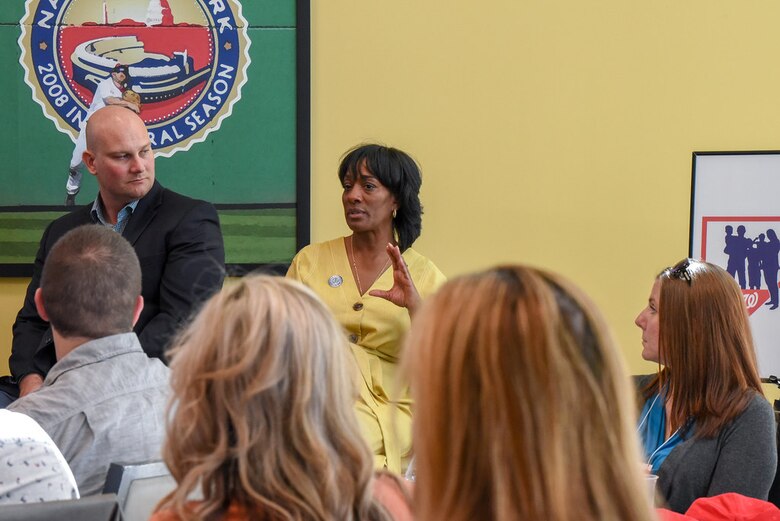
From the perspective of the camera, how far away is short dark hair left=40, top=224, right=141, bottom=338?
1955 mm

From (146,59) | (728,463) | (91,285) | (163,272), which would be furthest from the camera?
(146,59)

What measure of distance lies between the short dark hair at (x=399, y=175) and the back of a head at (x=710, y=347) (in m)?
1.13

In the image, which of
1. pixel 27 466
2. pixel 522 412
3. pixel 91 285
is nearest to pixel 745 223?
pixel 91 285

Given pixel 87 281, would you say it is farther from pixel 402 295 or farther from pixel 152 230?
pixel 402 295

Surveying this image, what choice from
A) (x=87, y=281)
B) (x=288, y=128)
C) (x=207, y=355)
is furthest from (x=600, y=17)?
(x=207, y=355)

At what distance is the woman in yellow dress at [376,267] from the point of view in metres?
3.21

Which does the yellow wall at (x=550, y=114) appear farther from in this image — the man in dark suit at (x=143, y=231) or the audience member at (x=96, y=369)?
the audience member at (x=96, y=369)

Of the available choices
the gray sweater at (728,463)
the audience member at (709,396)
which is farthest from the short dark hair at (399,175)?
the gray sweater at (728,463)

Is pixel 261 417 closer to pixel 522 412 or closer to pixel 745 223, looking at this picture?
pixel 522 412

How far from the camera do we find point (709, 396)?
7.88 ft

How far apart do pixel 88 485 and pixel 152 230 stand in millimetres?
1324

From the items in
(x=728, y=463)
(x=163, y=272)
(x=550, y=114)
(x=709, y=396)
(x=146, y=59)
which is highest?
(x=146, y=59)

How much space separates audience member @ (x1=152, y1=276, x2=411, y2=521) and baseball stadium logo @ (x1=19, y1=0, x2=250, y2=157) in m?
2.47

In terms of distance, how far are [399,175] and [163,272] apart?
0.87m
